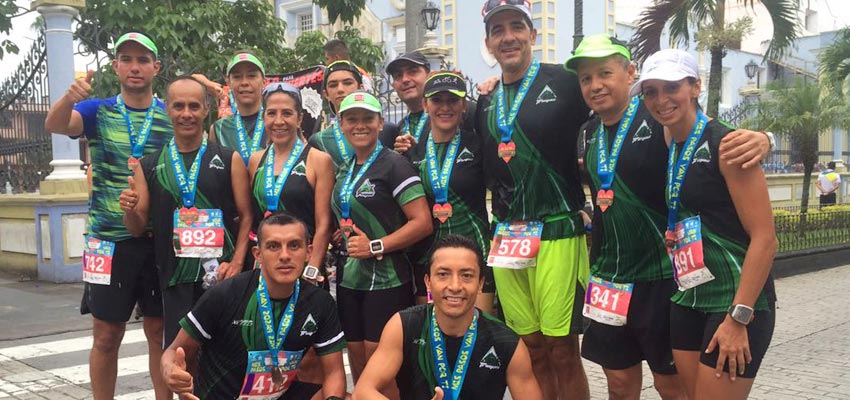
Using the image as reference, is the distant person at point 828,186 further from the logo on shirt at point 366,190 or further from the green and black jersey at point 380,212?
the logo on shirt at point 366,190

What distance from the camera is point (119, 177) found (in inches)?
163

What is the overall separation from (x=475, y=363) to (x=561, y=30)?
80.0ft

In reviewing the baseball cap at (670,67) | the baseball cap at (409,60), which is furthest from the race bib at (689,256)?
the baseball cap at (409,60)

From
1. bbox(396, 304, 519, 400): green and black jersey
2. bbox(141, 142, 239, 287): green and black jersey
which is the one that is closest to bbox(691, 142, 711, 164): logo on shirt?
bbox(396, 304, 519, 400): green and black jersey

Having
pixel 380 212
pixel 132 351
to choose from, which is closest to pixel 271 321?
pixel 380 212

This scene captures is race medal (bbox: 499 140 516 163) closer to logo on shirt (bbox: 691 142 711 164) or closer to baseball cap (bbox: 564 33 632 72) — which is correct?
baseball cap (bbox: 564 33 632 72)

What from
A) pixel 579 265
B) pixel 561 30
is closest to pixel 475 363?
pixel 579 265

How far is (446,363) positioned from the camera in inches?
130

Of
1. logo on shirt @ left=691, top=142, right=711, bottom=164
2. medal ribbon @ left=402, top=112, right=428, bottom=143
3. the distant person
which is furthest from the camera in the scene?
the distant person

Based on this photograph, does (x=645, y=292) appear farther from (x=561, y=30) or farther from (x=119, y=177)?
(x=561, y=30)

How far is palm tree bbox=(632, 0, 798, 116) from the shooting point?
11.5m

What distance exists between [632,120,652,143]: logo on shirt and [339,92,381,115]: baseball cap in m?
1.34

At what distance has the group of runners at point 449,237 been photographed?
3000mm

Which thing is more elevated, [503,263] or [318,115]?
[318,115]
